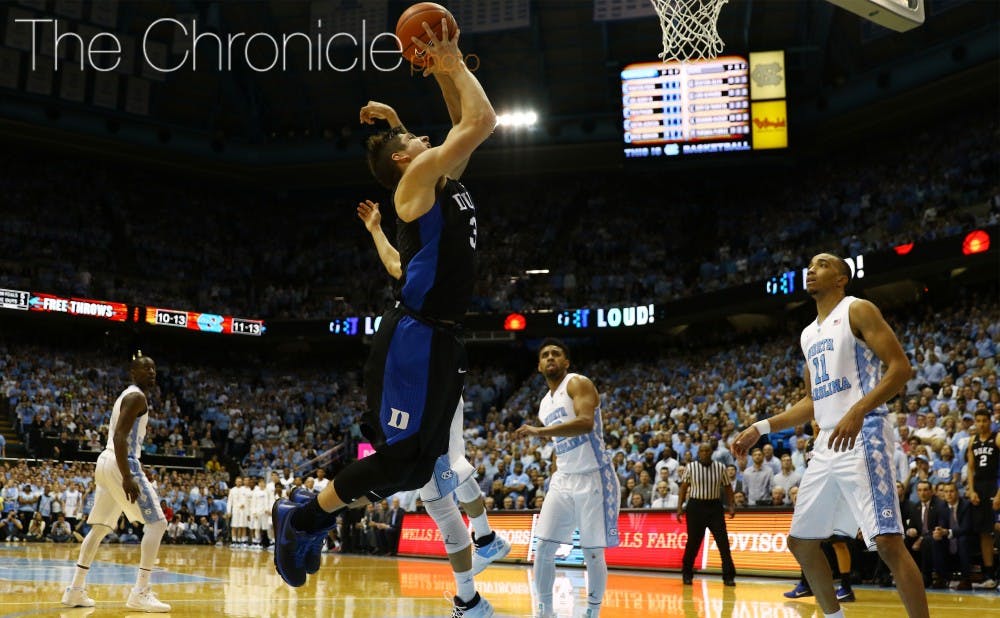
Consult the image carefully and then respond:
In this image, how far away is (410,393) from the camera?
432 cm

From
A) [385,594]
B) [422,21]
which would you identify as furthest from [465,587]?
[385,594]

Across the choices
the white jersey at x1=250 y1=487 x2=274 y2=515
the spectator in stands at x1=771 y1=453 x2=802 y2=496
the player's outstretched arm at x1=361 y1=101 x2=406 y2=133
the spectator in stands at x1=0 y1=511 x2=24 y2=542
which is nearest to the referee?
the spectator in stands at x1=771 y1=453 x2=802 y2=496

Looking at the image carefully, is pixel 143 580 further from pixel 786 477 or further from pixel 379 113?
pixel 786 477

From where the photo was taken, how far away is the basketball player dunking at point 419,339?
14.1 feet

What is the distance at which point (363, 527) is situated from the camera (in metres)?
21.5

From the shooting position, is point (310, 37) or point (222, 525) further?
point (310, 37)

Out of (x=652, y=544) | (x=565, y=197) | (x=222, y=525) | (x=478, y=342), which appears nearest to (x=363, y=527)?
(x=222, y=525)

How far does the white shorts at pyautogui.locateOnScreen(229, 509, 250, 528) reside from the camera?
2423 centimetres

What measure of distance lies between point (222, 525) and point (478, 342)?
11.5 metres

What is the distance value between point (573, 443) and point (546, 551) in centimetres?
84

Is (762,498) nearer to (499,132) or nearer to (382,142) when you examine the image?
(382,142)

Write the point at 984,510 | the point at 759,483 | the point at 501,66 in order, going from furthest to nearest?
the point at 501,66, the point at 759,483, the point at 984,510

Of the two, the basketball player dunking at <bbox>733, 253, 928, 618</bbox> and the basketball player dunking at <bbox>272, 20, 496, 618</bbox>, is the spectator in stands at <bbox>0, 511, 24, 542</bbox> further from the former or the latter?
the basketball player dunking at <bbox>733, 253, 928, 618</bbox>

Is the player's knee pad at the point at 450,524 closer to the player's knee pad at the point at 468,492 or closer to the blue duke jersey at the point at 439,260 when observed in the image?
the player's knee pad at the point at 468,492
